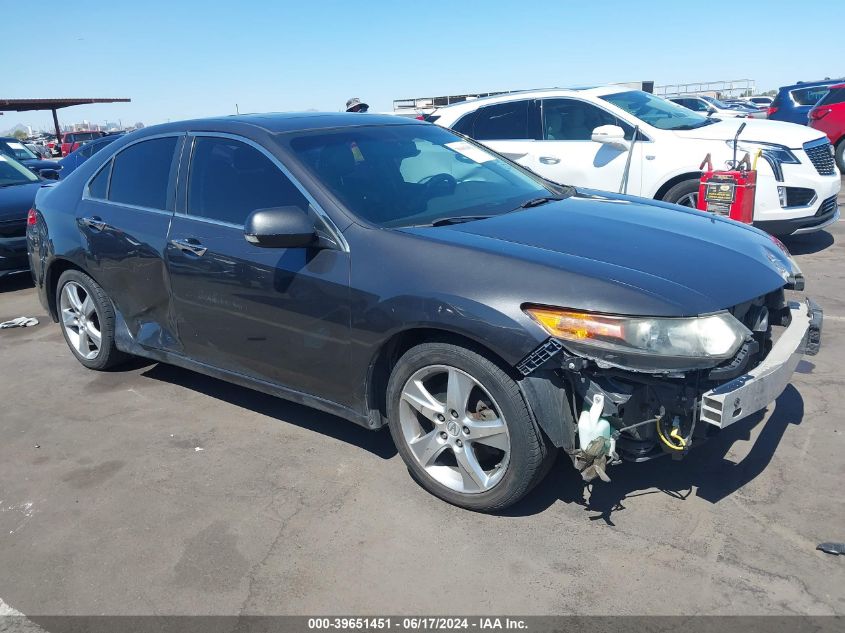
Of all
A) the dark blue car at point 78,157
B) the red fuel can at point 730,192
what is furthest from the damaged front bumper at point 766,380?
the dark blue car at point 78,157

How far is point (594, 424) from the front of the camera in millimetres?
2699

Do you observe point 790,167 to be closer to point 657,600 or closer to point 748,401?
point 748,401

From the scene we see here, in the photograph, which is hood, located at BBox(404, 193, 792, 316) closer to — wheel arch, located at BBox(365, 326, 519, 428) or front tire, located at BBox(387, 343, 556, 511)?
wheel arch, located at BBox(365, 326, 519, 428)

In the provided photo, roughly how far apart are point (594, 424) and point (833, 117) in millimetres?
13633

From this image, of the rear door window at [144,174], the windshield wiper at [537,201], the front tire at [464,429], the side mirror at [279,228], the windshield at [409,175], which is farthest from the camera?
the rear door window at [144,174]

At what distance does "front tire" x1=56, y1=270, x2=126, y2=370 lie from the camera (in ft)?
15.6

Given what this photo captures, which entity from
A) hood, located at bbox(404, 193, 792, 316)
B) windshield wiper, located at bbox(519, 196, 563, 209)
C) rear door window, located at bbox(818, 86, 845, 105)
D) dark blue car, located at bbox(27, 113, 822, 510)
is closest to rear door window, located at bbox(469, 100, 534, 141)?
dark blue car, located at bbox(27, 113, 822, 510)

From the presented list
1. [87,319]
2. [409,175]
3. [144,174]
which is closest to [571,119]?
[409,175]

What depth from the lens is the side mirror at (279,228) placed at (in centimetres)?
322

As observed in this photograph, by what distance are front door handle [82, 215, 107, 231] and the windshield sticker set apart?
2202 mm

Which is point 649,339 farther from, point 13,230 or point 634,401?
point 13,230

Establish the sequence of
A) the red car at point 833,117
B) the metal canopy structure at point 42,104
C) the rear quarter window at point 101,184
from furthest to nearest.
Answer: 1. the metal canopy structure at point 42,104
2. the red car at point 833,117
3. the rear quarter window at point 101,184

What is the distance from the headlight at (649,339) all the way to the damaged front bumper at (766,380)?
0.41 ft

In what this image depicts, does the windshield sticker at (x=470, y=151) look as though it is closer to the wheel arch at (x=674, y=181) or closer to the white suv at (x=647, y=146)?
the white suv at (x=647, y=146)
